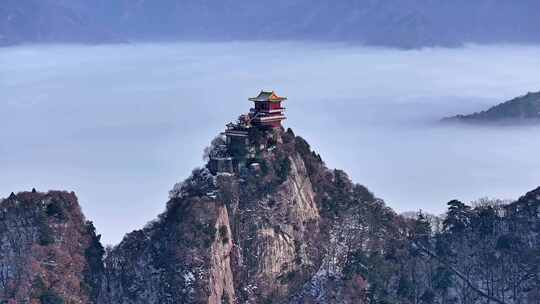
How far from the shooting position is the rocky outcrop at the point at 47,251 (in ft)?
213

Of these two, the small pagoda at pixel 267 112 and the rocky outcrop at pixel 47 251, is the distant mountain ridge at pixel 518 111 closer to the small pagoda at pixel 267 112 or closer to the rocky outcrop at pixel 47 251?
the small pagoda at pixel 267 112

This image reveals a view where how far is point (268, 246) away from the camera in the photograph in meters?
70.9

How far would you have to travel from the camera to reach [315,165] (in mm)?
80562

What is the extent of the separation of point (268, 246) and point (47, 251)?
1628 centimetres

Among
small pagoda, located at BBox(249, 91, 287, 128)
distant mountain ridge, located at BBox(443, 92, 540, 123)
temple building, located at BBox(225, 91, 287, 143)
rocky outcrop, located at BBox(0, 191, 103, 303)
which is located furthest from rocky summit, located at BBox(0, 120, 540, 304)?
distant mountain ridge, located at BBox(443, 92, 540, 123)

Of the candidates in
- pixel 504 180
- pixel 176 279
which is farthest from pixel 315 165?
pixel 504 180

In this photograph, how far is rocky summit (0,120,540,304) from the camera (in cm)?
6700

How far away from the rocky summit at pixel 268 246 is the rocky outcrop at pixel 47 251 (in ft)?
0.29

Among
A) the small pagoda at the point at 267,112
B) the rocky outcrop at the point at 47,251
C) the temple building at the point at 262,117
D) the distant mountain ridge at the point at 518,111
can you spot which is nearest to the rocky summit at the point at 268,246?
the rocky outcrop at the point at 47,251

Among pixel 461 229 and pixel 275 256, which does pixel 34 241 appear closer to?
pixel 275 256

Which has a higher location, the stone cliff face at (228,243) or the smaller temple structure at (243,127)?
the smaller temple structure at (243,127)

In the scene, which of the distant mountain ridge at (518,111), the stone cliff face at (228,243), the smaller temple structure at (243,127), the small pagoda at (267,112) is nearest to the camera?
the stone cliff face at (228,243)

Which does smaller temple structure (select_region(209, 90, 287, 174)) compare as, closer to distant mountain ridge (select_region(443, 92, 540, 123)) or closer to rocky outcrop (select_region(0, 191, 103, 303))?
rocky outcrop (select_region(0, 191, 103, 303))

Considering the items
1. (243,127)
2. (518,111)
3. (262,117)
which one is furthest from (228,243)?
(518,111)
